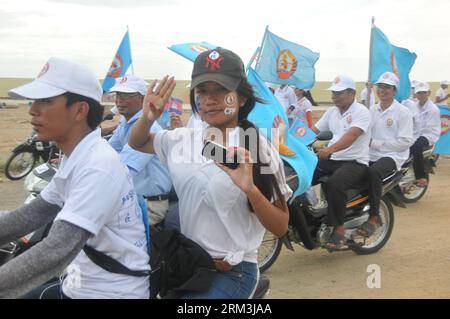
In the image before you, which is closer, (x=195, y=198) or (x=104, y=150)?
(x=104, y=150)

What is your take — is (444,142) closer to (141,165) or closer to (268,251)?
(268,251)

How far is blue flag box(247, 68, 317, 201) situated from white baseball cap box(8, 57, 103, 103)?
1.22 m

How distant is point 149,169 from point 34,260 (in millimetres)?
2238

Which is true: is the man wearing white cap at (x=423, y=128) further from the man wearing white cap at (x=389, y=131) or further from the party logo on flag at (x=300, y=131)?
the party logo on flag at (x=300, y=131)

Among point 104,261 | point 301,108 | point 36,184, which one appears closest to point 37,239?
point 104,261

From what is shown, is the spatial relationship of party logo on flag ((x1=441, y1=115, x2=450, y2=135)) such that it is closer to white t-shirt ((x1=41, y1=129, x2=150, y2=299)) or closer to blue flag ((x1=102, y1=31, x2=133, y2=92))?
blue flag ((x1=102, y1=31, x2=133, y2=92))

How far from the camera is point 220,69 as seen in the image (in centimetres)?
234

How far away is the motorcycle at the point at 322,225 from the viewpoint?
5.02 metres

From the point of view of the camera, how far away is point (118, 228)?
Answer: 2.06 meters

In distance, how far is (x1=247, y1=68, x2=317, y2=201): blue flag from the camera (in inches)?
127

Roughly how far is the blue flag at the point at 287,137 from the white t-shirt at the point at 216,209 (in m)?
0.79

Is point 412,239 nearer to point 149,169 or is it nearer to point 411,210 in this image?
point 411,210

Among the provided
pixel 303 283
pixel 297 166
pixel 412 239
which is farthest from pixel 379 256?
pixel 297 166

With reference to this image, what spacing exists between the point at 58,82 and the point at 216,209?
2.70 feet
